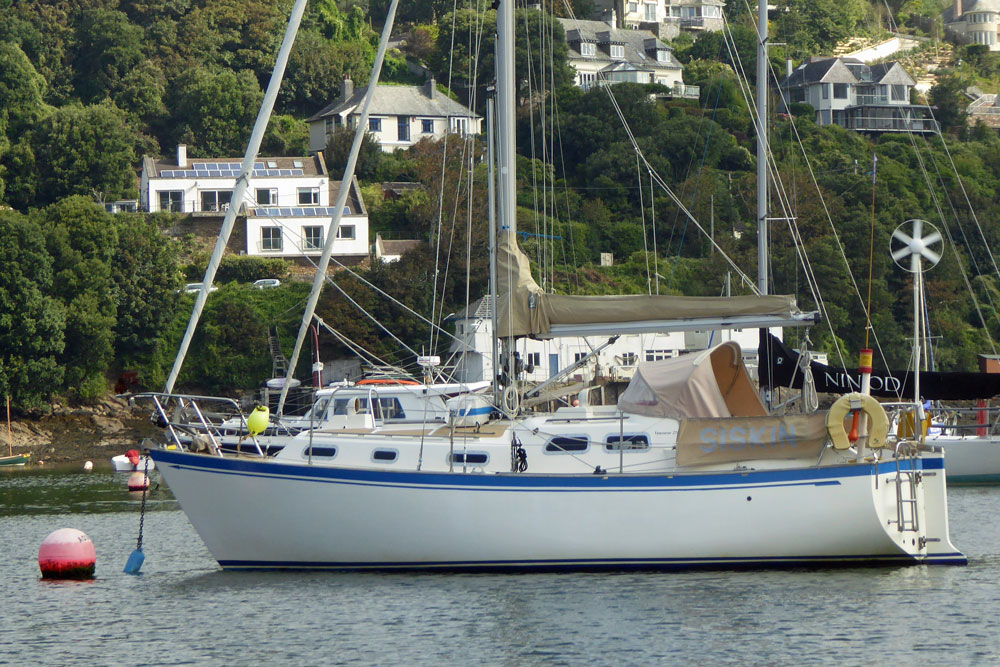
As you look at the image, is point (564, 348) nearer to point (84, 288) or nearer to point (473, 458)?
point (84, 288)

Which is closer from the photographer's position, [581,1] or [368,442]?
[368,442]

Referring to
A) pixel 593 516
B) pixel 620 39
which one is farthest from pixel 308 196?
pixel 593 516

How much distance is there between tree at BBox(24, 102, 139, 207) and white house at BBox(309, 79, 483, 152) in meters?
15.6

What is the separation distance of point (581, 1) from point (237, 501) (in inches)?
3925

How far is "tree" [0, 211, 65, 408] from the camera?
62531 mm

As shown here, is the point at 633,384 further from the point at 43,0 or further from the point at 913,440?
the point at 43,0

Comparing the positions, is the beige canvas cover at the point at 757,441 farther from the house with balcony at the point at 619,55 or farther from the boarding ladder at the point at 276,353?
the house with balcony at the point at 619,55

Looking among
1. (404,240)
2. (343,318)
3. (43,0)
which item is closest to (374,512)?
(343,318)

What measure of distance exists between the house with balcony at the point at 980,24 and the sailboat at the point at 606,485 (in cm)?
13863

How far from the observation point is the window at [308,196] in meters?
83.9

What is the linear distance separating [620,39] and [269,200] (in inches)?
1740

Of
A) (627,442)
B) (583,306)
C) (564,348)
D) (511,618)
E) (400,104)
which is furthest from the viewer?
(400,104)

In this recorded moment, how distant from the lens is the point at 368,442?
78.4ft

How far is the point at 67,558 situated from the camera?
2586 centimetres
